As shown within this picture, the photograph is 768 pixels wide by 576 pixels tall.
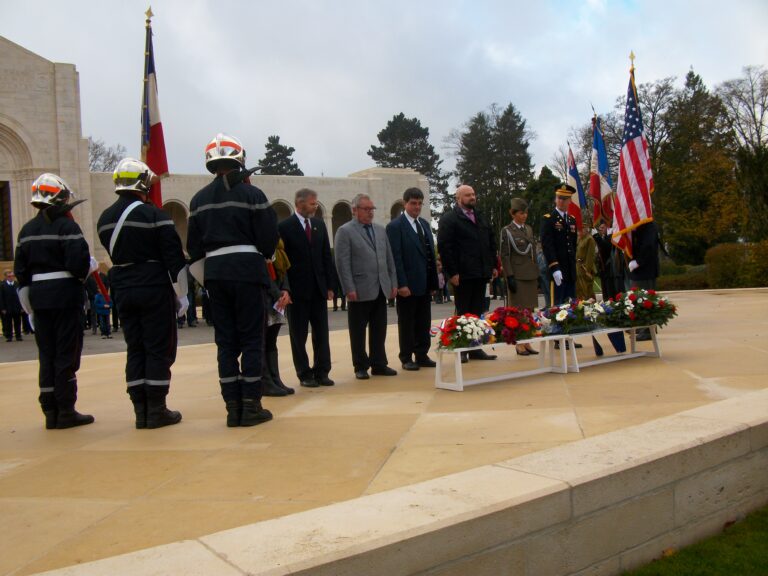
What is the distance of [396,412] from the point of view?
5.64 metres

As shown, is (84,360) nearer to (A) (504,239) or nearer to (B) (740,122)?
(A) (504,239)

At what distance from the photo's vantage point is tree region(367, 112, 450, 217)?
84000mm

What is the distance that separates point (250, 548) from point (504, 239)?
712cm

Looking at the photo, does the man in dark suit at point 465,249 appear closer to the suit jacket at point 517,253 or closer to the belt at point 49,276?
the suit jacket at point 517,253

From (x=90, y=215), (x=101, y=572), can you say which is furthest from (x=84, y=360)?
(x=90, y=215)

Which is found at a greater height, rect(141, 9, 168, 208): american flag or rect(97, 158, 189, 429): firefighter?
rect(141, 9, 168, 208): american flag

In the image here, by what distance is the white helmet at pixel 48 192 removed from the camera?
5.80m

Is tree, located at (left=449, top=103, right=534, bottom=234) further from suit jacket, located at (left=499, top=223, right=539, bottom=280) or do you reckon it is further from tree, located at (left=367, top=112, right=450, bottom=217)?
suit jacket, located at (left=499, top=223, right=539, bottom=280)

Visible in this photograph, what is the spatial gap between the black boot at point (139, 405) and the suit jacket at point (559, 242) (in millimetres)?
5380

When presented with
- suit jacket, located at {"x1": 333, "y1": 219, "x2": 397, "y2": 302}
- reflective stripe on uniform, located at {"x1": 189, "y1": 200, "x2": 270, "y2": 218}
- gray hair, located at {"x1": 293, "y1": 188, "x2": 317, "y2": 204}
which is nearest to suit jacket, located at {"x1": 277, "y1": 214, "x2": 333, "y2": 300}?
gray hair, located at {"x1": 293, "y1": 188, "x2": 317, "y2": 204}

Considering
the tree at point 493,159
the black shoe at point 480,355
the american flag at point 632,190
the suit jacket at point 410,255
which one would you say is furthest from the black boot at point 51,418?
the tree at point 493,159

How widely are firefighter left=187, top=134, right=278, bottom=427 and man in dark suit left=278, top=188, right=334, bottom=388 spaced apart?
1.59 metres

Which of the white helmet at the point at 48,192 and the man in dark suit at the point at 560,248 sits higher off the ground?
Answer: the white helmet at the point at 48,192

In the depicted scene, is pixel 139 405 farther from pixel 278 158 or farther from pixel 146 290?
pixel 278 158
